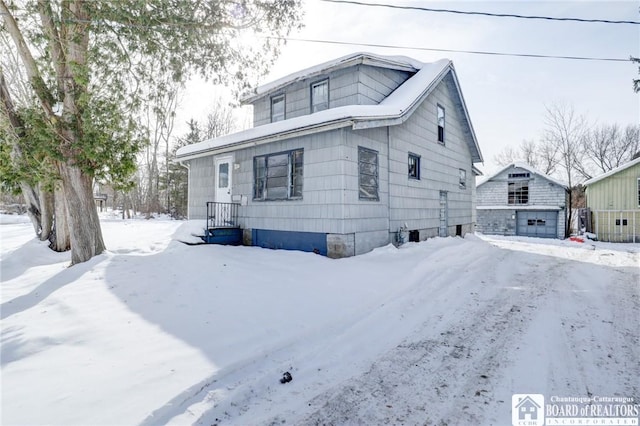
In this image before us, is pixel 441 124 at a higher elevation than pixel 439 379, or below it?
higher

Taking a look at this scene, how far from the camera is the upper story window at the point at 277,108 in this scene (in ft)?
41.5

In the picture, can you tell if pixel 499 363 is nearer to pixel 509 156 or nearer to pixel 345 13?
pixel 345 13

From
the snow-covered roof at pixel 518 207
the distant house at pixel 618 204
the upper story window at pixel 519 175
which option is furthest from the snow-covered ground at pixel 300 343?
the upper story window at pixel 519 175

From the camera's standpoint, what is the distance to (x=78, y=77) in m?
6.57

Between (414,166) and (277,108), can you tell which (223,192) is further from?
(414,166)

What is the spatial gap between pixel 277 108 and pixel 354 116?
5970mm

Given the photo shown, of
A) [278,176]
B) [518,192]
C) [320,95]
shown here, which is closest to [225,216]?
[278,176]

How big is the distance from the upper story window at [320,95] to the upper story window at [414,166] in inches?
143

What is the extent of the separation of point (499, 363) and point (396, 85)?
10.9 meters

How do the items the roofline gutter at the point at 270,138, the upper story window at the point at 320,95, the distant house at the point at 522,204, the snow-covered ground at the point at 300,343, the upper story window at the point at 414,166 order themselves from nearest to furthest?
the snow-covered ground at the point at 300,343
the roofline gutter at the point at 270,138
the upper story window at the point at 320,95
the upper story window at the point at 414,166
the distant house at the point at 522,204

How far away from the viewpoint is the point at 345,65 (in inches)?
408

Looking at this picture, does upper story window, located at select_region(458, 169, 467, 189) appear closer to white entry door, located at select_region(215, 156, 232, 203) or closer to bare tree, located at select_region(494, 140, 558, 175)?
white entry door, located at select_region(215, 156, 232, 203)

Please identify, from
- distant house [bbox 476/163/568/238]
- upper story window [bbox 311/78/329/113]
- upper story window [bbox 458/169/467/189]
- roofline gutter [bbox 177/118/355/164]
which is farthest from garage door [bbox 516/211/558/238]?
roofline gutter [bbox 177/118/355/164]

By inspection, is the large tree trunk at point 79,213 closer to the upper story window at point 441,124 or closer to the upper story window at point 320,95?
the upper story window at point 320,95
